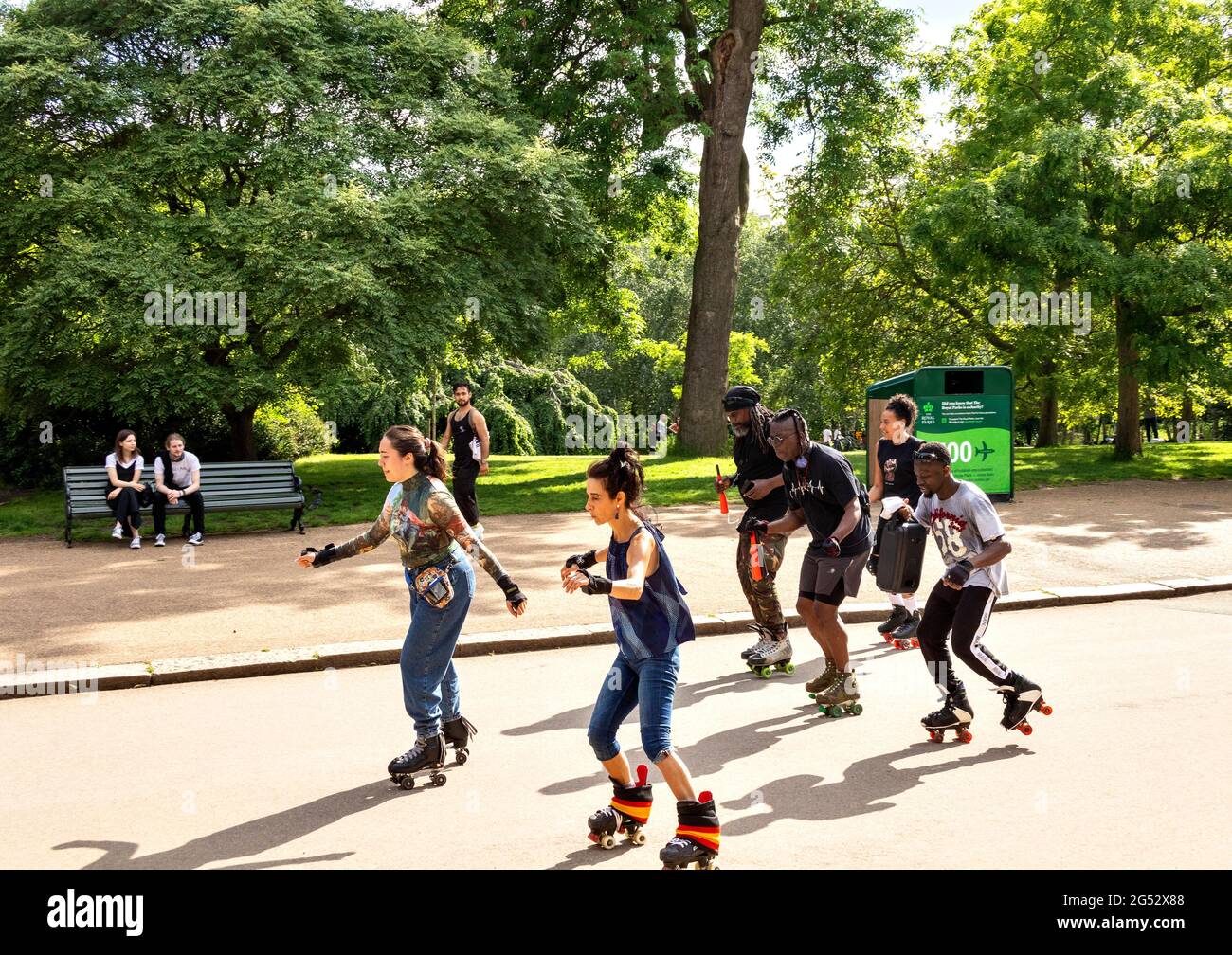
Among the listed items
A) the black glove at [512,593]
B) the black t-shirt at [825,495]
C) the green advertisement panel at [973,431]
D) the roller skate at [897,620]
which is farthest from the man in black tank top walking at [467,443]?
the black glove at [512,593]

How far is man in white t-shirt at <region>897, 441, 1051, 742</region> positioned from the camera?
5.91 meters

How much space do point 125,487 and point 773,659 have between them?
31.7 feet

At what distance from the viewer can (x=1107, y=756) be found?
562 cm

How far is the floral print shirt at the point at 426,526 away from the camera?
556cm

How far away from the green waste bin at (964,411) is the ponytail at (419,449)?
9.28m

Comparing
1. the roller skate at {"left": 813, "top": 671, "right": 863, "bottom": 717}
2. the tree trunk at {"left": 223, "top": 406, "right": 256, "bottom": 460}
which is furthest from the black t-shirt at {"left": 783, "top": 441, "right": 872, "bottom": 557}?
the tree trunk at {"left": 223, "top": 406, "right": 256, "bottom": 460}

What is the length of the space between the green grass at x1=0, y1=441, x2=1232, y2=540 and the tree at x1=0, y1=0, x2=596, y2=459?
1.92 m

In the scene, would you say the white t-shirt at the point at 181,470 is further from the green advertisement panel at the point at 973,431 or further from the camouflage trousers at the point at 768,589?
the green advertisement panel at the point at 973,431

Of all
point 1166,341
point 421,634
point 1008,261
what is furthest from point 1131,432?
point 421,634

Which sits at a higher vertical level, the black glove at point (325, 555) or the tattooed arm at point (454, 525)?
the tattooed arm at point (454, 525)

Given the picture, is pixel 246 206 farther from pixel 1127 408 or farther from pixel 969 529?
pixel 1127 408

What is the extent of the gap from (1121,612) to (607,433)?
108 ft

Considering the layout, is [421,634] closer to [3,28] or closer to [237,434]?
[237,434]

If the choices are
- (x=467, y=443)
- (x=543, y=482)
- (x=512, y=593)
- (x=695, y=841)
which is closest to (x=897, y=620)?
(x=512, y=593)
